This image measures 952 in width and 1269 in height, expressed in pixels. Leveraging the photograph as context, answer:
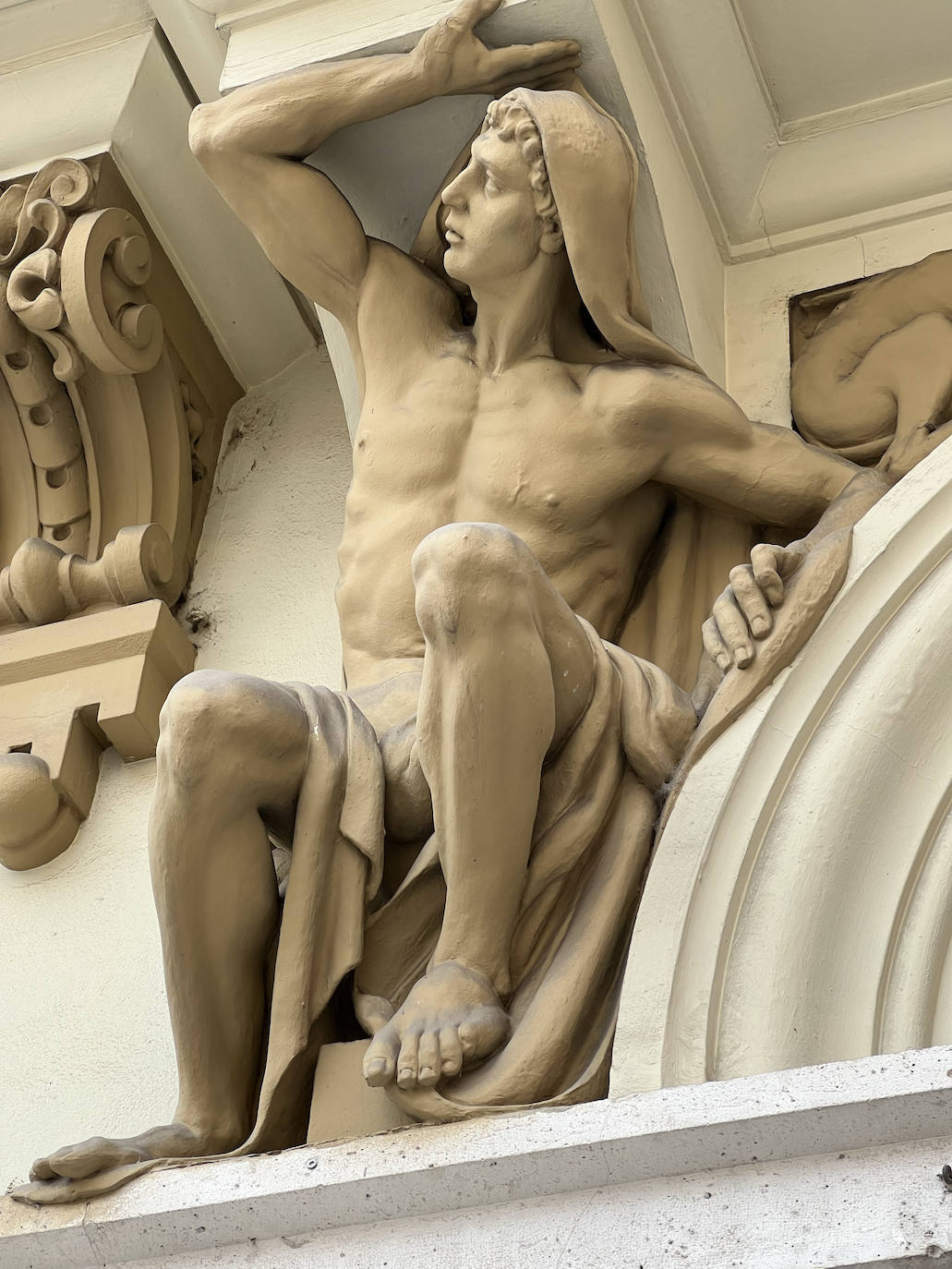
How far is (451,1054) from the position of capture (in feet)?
5.54

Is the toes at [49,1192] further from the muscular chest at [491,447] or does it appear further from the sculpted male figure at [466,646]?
the muscular chest at [491,447]

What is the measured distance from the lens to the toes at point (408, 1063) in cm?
167

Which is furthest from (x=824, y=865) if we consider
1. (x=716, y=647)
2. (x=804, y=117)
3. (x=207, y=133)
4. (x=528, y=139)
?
(x=804, y=117)

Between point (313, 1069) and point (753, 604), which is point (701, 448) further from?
point (313, 1069)

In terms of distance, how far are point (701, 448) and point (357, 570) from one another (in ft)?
1.50

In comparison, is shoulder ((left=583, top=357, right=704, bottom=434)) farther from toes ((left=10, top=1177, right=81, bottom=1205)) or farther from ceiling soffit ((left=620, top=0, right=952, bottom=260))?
toes ((left=10, top=1177, right=81, bottom=1205))

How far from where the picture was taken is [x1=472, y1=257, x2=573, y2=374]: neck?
2.32 m

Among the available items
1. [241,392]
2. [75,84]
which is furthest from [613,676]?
[75,84]

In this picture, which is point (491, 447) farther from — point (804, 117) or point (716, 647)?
point (804, 117)

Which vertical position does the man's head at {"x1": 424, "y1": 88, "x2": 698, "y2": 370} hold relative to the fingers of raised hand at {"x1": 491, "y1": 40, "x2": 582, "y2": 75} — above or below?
below

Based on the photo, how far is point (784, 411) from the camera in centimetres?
250

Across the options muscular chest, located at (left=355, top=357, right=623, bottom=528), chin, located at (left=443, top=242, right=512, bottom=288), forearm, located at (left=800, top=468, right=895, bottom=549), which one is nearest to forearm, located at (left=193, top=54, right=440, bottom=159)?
chin, located at (left=443, top=242, right=512, bottom=288)

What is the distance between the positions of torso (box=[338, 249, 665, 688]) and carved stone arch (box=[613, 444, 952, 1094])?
1.26ft

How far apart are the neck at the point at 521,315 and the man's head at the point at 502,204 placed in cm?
2
